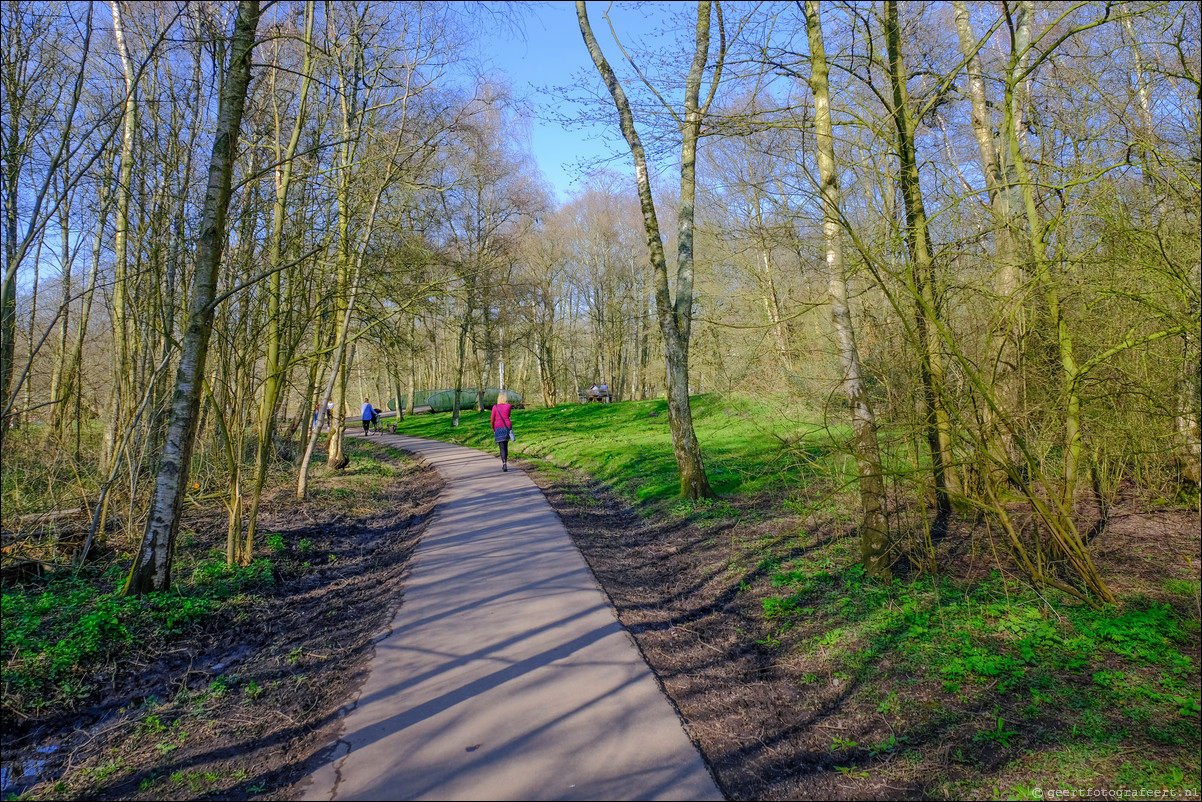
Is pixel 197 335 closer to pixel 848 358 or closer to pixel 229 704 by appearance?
pixel 229 704

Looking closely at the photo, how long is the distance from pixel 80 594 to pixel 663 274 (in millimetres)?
8195

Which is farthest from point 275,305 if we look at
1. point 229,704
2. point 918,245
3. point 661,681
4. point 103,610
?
point 918,245

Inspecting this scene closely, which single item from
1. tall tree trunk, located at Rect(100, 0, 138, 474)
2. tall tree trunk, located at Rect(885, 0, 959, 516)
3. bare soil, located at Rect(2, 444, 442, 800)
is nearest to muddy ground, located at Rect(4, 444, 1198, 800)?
bare soil, located at Rect(2, 444, 442, 800)

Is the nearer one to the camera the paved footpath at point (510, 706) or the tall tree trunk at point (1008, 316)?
the paved footpath at point (510, 706)

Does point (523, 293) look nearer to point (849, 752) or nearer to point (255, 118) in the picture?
point (255, 118)

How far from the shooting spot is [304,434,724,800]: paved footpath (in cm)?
334

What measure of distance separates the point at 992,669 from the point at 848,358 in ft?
9.32

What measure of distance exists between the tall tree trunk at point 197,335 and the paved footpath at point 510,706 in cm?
239

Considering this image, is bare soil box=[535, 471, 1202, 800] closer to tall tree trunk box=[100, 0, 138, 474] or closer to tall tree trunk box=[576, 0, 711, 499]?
tall tree trunk box=[576, 0, 711, 499]

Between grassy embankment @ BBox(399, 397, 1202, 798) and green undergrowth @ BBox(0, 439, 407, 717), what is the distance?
5263mm

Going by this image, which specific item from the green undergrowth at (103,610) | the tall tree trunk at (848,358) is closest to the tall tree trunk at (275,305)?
the green undergrowth at (103,610)

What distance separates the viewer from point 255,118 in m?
10.5

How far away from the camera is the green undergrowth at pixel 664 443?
6.99 metres

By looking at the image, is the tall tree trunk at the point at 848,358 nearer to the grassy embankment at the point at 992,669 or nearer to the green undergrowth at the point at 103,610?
the grassy embankment at the point at 992,669
